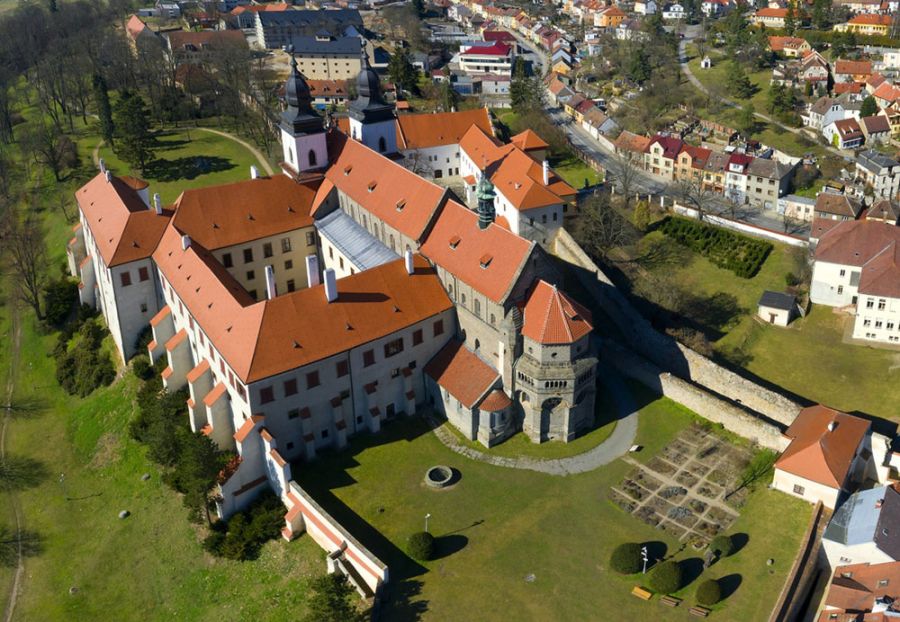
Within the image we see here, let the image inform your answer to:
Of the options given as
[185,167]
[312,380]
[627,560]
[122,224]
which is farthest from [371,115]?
[627,560]

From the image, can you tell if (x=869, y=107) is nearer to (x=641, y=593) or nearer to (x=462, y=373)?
(x=462, y=373)

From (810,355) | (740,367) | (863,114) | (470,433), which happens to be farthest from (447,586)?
(863,114)

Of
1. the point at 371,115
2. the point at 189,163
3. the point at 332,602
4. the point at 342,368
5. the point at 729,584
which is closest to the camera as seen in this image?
the point at 332,602

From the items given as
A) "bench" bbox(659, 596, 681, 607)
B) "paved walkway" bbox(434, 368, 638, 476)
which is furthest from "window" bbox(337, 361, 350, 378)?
"bench" bbox(659, 596, 681, 607)

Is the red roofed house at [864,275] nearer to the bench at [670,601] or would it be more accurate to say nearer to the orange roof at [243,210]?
the bench at [670,601]

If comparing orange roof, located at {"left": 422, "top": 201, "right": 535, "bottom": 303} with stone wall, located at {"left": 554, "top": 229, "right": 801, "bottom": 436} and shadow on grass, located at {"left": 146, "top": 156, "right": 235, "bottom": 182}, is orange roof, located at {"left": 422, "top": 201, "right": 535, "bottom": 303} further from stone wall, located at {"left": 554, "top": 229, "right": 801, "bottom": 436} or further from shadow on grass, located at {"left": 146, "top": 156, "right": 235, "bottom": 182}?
shadow on grass, located at {"left": 146, "top": 156, "right": 235, "bottom": 182}
